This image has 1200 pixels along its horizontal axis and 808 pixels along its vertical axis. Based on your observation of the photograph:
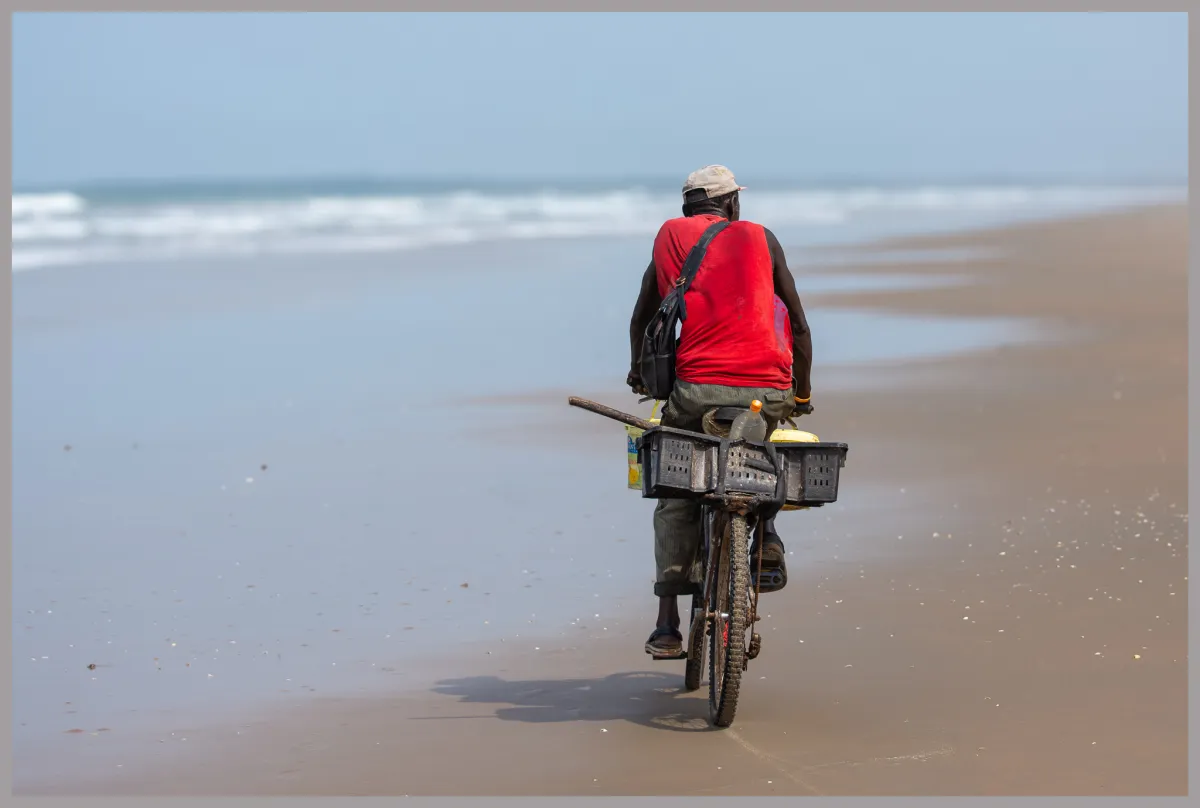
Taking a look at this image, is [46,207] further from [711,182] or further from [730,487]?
[730,487]

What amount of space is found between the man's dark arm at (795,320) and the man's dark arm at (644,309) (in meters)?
0.42

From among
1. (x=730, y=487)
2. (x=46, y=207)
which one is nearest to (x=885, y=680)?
(x=730, y=487)

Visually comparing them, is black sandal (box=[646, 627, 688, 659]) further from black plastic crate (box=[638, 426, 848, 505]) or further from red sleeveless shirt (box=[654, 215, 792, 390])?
red sleeveless shirt (box=[654, 215, 792, 390])

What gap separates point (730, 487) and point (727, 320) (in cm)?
60

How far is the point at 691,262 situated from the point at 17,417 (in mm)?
7768

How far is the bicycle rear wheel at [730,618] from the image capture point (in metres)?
5.63

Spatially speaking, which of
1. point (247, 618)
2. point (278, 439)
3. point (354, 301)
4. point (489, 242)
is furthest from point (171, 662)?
point (489, 242)

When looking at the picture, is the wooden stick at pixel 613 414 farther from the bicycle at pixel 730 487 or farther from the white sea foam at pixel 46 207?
the white sea foam at pixel 46 207

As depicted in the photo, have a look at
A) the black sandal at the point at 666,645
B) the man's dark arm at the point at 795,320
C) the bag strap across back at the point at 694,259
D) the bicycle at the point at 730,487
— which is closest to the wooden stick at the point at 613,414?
the bicycle at the point at 730,487

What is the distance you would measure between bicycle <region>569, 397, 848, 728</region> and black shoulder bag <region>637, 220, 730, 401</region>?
Result: 7.9 inches

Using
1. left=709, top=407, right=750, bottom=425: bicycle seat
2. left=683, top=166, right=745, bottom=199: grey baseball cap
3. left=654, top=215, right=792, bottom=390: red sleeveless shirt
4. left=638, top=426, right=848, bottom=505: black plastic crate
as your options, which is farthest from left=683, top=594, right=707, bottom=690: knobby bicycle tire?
left=683, top=166, right=745, bottom=199: grey baseball cap

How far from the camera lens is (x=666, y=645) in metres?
6.17

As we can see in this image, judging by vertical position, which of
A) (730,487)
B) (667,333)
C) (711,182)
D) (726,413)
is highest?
(711,182)

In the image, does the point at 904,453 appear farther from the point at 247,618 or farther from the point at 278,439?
the point at 247,618
